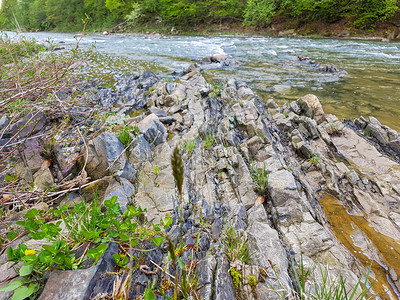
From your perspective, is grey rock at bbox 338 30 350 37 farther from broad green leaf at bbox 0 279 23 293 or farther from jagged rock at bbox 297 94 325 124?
broad green leaf at bbox 0 279 23 293

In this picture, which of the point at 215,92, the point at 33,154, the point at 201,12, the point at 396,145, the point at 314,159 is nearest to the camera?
the point at 33,154

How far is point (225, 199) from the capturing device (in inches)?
117

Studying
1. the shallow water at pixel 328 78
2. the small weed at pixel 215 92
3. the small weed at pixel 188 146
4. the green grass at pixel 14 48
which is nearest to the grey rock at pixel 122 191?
the small weed at pixel 188 146

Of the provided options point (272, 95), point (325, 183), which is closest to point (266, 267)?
point (325, 183)

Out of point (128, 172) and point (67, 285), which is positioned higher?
point (67, 285)

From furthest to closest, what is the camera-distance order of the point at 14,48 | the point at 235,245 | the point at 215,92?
the point at 215,92
the point at 14,48
the point at 235,245

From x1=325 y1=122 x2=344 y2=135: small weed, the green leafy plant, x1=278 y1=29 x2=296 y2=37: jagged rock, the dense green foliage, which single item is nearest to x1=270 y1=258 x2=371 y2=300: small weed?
the green leafy plant

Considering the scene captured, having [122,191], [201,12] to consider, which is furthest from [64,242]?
[201,12]

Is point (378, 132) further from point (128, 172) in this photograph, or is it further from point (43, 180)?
point (43, 180)

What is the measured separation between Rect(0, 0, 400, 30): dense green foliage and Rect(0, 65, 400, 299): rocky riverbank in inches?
567

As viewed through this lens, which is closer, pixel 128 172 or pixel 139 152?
pixel 128 172

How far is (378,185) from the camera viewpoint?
3861mm

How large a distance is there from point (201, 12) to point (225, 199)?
49.5 m

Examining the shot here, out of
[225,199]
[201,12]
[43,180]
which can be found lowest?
[225,199]
